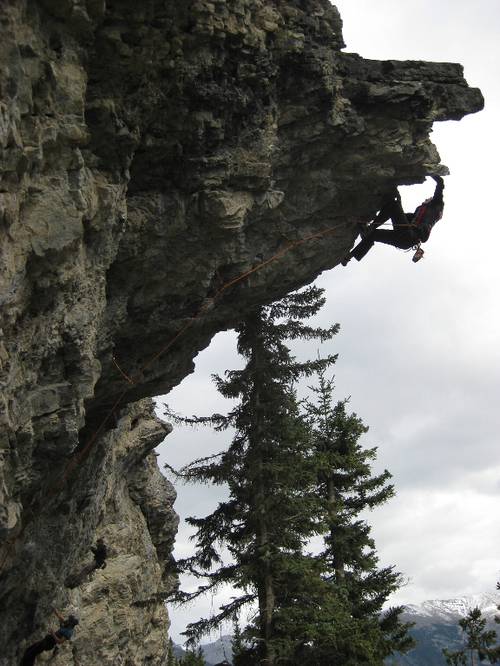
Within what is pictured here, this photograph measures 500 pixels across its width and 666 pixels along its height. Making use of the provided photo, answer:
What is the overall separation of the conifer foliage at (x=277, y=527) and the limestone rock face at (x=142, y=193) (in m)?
1.99

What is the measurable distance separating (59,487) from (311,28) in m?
9.02

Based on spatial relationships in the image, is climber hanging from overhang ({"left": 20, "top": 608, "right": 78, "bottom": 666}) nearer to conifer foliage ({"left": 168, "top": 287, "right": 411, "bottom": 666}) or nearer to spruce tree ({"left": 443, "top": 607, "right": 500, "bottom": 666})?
conifer foliage ({"left": 168, "top": 287, "right": 411, "bottom": 666})

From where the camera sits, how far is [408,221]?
13.9 meters

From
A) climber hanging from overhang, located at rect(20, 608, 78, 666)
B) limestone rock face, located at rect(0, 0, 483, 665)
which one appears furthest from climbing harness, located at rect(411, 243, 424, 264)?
climber hanging from overhang, located at rect(20, 608, 78, 666)

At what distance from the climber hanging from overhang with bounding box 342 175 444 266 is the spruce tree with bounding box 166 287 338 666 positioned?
12.3 feet

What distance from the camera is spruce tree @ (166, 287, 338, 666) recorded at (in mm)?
14078

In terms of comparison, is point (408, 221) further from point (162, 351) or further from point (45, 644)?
point (45, 644)

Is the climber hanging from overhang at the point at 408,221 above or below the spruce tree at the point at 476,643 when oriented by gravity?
above

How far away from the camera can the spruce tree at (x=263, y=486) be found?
554 inches

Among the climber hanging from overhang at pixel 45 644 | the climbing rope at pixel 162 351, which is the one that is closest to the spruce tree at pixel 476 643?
the climber hanging from overhang at pixel 45 644

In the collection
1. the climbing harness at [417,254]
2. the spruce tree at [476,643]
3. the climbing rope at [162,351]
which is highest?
the climbing harness at [417,254]

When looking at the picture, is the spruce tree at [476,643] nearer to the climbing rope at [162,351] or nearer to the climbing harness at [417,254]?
the climbing harness at [417,254]

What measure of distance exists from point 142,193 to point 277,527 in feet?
24.7

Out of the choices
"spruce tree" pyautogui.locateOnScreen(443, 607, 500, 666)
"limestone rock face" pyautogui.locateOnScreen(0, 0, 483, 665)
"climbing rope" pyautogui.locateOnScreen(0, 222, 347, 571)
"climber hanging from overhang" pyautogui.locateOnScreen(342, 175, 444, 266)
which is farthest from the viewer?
"spruce tree" pyautogui.locateOnScreen(443, 607, 500, 666)
